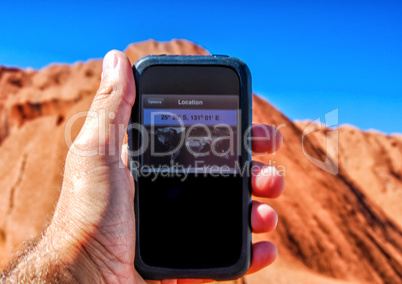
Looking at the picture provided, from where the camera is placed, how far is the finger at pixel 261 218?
2.50 m

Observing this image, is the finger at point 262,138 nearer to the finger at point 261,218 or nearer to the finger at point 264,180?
the finger at point 264,180

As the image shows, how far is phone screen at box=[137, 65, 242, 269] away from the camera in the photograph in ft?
7.97

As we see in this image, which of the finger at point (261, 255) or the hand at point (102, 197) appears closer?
the hand at point (102, 197)

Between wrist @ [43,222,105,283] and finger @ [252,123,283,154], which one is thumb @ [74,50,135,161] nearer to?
wrist @ [43,222,105,283]

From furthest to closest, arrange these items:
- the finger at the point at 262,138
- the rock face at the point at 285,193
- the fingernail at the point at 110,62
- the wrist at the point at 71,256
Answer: the rock face at the point at 285,193 < the finger at the point at 262,138 < the fingernail at the point at 110,62 < the wrist at the point at 71,256

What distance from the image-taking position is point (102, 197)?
2250 mm

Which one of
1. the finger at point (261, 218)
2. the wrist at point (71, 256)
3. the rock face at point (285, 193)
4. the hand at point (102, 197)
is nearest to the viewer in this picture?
the wrist at point (71, 256)

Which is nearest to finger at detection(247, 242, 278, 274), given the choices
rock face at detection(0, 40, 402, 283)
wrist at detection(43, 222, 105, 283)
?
wrist at detection(43, 222, 105, 283)

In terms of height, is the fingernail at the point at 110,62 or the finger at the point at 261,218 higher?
the fingernail at the point at 110,62

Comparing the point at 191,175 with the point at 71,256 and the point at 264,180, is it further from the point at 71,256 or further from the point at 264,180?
the point at 71,256

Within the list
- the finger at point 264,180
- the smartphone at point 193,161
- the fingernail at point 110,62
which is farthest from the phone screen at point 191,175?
the fingernail at point 110,62

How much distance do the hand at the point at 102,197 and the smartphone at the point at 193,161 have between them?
12 centimetres

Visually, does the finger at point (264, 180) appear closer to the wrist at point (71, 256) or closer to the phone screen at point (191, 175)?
the phone screen at point (191, 175)

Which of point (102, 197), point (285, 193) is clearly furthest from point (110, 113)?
point (285, 193)
